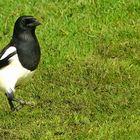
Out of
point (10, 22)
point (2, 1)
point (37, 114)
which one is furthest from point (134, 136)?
point (2, 1)

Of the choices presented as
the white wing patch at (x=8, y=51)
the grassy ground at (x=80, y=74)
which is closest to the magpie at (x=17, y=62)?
the white wing patch at (x=8, y=51)

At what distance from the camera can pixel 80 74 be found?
8547mm

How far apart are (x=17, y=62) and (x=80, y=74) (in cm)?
137

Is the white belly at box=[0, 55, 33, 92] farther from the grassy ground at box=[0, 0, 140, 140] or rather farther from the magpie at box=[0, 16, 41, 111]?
the grassy ground at box=[0, 0, 140, 140]

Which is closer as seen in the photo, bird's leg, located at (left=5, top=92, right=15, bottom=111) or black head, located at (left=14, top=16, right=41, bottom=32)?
bird's leg, located at (left=5, top=92, right=15, bottom=111)

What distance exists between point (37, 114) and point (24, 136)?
671 mm

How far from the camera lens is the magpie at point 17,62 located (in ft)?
24.3

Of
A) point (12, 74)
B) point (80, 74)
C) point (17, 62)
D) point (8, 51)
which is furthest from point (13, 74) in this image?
point (80, 74)

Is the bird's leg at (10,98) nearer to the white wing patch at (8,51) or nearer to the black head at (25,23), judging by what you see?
the white wing patch at (8,51)

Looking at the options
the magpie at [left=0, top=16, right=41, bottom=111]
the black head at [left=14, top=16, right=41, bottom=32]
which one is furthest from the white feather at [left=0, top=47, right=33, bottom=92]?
the black head at [left=14, top=16, right=41, bottom=32]

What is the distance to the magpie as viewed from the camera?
7.41 meters

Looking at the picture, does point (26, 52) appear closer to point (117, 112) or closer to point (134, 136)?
point (117, 112)

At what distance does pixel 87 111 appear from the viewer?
7457 millimetres

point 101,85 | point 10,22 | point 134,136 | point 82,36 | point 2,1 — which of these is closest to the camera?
point 134,136
